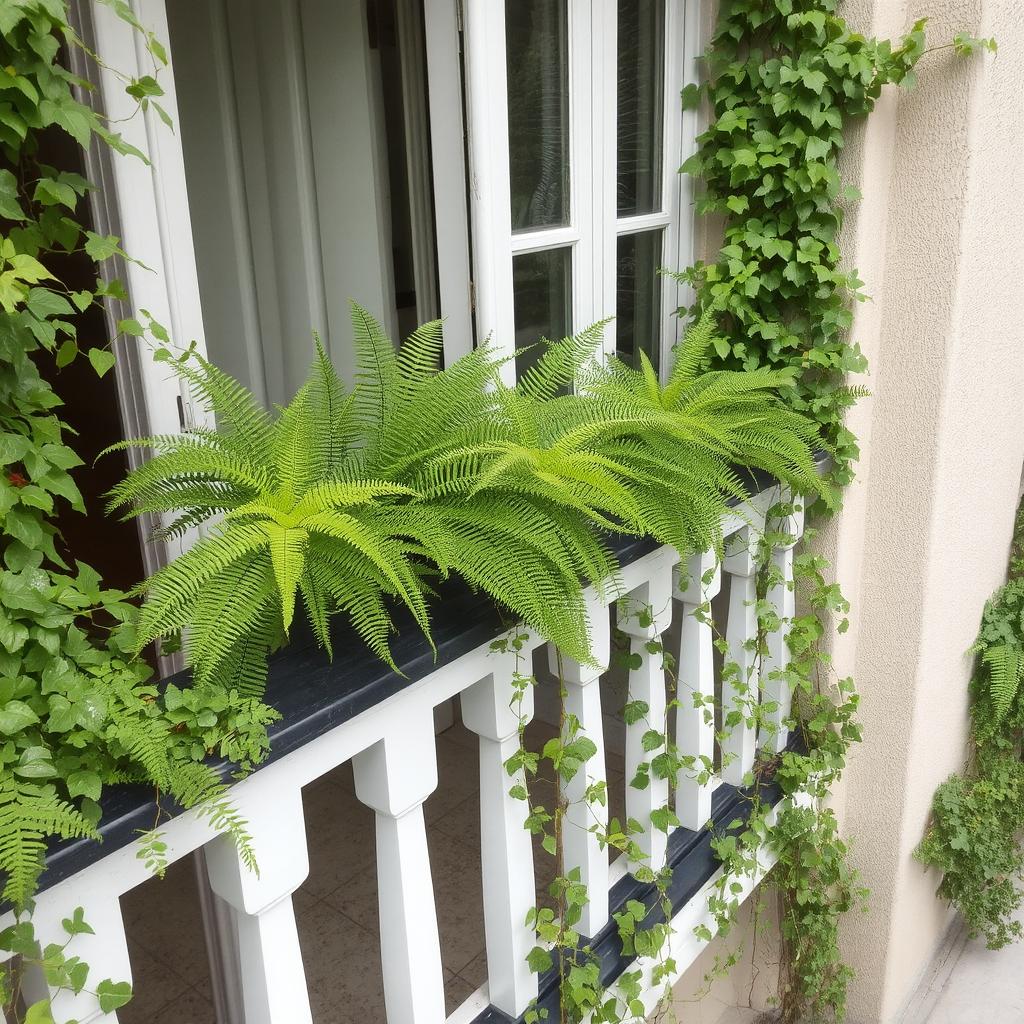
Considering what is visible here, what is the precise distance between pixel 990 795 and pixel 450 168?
271 centimetres

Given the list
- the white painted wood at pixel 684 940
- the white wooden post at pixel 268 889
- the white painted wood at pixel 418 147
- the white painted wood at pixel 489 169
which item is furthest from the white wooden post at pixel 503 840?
the white painted wood at pixel 418 147

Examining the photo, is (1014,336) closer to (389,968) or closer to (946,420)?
(946,420)

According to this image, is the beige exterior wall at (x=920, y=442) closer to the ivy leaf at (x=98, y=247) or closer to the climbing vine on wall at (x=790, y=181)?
the climbing vine on wall at (x=790, y=181)

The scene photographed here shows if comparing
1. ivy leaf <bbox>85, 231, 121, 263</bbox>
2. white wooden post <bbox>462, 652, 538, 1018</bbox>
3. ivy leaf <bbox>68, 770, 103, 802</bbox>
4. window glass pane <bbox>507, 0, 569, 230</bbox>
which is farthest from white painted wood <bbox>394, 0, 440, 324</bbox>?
ivy leaf <bbox>68, 770, 103, 802</bbox>

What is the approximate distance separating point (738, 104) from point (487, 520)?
1.49m

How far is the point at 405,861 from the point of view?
1.36 metres

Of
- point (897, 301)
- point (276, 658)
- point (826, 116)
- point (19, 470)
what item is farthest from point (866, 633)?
point (19, 470)

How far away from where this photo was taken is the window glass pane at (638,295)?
2277mm

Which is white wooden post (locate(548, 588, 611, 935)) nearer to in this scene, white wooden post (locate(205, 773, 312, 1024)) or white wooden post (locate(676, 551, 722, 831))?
white wooden post (locate(676, 551, 722, 831))

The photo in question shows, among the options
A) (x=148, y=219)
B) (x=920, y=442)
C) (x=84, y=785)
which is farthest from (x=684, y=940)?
(x=148, y=219)

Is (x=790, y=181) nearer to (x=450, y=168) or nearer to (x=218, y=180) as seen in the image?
(x=450, y=168)

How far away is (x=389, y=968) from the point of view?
142cm

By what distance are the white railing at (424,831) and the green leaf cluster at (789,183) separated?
40 centimetres

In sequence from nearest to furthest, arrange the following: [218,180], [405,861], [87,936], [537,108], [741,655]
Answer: [87,936] < [405,861] < [537,108] < [741,655] < [218,180]
